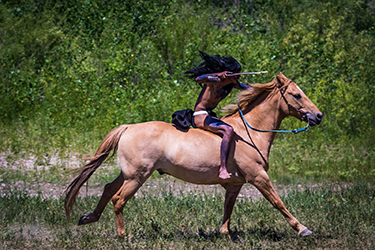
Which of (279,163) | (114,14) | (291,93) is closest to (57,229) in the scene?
(291,93)

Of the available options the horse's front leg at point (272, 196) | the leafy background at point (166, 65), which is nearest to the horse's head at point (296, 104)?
the horse's front leg at point (272, 196)

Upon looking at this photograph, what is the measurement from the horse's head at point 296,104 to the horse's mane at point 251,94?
0.11m

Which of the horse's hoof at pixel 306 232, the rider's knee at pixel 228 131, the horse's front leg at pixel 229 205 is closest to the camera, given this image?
the horse's hoof at pixel 306 232

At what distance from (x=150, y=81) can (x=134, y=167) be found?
7.42 metres

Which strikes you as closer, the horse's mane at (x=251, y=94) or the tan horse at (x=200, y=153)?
the tan horse at (x=200, y=153)

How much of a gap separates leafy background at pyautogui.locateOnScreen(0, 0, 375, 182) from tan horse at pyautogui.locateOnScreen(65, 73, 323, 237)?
3452 mm

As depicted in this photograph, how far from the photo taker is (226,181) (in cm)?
527

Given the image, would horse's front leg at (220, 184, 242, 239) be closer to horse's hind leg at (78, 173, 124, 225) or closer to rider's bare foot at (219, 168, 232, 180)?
rider's bare foot at (219, 168, 232, 180)

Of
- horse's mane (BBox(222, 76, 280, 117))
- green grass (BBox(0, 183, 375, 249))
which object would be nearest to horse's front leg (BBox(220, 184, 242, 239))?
green grass (BBox(0, 183, 375, 249))

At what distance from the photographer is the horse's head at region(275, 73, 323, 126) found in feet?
17.4

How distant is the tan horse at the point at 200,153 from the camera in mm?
5086

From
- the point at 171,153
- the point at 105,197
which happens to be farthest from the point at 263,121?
the point at 105,197

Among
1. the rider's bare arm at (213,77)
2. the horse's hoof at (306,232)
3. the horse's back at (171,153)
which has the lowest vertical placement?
the horse's hoof at (306,232)

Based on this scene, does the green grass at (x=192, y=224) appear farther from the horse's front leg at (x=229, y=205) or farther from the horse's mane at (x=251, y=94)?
the horse's mane at (x=251, y=94)
